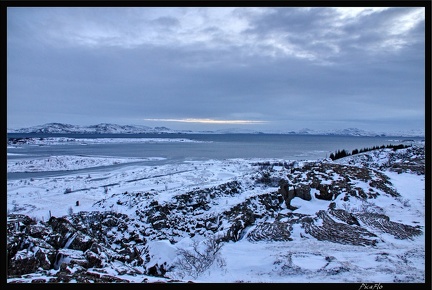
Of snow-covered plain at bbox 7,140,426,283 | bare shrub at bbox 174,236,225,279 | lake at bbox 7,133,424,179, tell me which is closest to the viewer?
snow-covered plain at bbox 7,140,426,283

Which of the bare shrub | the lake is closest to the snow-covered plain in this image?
the bare shrub

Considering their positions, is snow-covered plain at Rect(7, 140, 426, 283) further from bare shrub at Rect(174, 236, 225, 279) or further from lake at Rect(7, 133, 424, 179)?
lake at Rect(7, 133, 424, 179)

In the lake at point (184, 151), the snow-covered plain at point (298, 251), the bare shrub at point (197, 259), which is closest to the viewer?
the snow-covered plain at point (298, 251)

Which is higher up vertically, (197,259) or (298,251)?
(298,251)

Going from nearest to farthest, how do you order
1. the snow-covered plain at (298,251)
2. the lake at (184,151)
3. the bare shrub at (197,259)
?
the snow-covered plain at (298,251) < the bare shrub at (197,259) < the lake at (184,151)

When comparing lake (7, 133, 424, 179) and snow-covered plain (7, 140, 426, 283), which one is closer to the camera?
snow-covered plain (7, 140, 426, 283)

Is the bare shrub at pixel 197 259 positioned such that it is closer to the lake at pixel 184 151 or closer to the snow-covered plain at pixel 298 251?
the snow-covered plain at pixel 298 251

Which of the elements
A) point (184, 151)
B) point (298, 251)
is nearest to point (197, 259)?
point (298, 251)

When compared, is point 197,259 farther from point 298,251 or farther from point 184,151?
point 184,151

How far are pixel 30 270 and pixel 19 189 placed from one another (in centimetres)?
1378

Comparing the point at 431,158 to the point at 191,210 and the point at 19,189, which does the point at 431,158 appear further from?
the point at 19,189

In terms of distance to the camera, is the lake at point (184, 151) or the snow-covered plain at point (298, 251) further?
the lake at point (184, 151)

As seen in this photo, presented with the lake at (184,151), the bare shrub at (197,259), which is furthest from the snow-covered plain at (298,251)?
the lake at (184,151)
